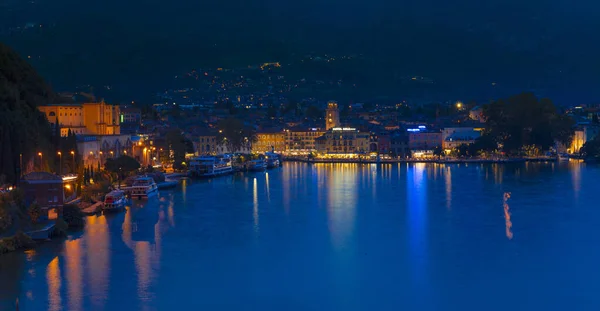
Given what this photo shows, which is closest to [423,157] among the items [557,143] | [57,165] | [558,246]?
[557,143]

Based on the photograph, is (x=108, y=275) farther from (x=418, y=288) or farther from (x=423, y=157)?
(x=423, y=157)

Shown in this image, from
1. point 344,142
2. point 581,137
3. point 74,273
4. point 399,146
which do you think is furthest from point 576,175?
point 74,273

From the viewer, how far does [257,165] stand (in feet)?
88.4

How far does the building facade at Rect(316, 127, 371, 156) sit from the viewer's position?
34.9 meters

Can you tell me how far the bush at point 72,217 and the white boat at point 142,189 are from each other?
426 centimetres

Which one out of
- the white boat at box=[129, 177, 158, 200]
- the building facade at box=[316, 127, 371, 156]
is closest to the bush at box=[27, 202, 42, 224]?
the white boat at box=[129, 177, 158, 200]

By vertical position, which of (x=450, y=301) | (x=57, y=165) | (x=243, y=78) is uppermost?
(x=243, y=78)

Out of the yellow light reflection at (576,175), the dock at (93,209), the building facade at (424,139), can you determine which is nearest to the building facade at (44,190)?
the dock at (93,209)

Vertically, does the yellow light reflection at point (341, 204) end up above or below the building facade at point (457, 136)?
below

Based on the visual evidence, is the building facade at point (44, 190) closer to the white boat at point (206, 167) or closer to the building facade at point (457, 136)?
the white boat at point (206, 167)

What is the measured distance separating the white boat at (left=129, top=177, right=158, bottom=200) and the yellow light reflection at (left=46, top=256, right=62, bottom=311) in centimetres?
672

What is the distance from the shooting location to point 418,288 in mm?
8789

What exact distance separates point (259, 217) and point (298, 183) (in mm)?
6905

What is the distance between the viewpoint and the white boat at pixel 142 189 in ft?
53.8
